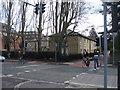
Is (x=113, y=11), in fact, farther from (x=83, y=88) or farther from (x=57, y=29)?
(x=57, y=29)

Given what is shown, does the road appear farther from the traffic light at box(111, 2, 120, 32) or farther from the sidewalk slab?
the traffic light at box(111, 2, 120, 32)

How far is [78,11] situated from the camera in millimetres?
30219

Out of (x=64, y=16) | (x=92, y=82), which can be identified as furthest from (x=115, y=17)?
(x=64, y=16)

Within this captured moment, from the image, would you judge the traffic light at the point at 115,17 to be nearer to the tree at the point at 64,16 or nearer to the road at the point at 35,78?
the road at the point at 35,78

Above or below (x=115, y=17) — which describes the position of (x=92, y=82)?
below

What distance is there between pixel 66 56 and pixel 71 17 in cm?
588

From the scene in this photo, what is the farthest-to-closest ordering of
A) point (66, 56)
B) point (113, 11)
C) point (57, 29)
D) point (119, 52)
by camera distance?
1. point (57, 29)
2. point (66, 56)
3. point (119, 52)
4. point (113, 11)

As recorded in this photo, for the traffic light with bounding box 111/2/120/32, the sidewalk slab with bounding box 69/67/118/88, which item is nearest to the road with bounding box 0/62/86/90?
the sidewalk slab with bounding box 69/67/118/88

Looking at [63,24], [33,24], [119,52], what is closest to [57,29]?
[63,24]

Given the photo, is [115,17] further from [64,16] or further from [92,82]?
[64,16]

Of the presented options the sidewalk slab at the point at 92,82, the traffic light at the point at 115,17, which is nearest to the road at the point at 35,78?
the sidewalk slab at the point at 92,82

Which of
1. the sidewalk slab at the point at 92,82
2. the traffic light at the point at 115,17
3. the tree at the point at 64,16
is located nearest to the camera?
the traffic light at the point at 115,17

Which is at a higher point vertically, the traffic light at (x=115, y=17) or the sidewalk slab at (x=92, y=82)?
the traffic light at (x=115, y=17)

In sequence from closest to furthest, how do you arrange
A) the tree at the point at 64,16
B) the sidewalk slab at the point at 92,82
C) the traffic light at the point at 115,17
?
the traffic light at the point at 115,17 → the sidewalk slab at the point at 92,82 → the tree at the point at 64,16
